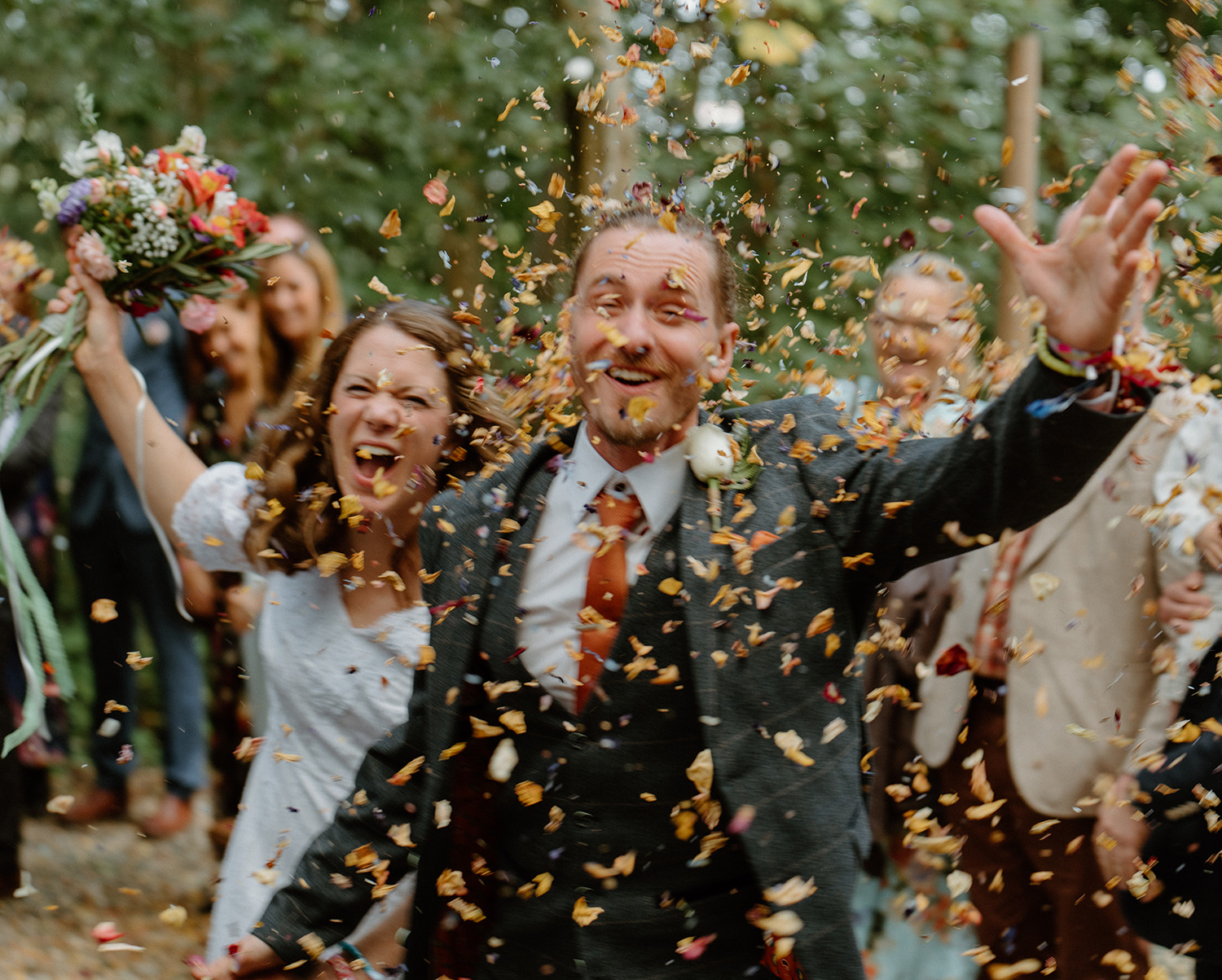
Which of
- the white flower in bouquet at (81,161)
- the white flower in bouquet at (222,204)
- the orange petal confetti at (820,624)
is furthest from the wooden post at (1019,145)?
the white flower in bouquet at (81,161)

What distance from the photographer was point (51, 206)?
356 cm

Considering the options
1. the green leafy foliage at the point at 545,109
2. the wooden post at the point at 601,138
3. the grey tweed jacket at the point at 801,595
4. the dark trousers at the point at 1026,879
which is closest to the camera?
the grey tweed jacket at the point at 801,595

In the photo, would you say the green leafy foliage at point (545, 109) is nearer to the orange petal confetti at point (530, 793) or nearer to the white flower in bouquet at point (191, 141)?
the white flower in bouquet at point (191, 141)

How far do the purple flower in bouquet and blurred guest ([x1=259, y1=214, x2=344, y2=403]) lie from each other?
0.85 meters

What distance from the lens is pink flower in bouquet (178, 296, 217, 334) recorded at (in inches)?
152

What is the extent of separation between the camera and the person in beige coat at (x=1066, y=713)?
3088mm

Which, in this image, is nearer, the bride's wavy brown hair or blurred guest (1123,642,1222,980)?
blurred guest (1123,642,1222,980)

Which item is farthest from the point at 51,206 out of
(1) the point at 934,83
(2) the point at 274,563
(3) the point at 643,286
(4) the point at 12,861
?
(1) the point at 934,83

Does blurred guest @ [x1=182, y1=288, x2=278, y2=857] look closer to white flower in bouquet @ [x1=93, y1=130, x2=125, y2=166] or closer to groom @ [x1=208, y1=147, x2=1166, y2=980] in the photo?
white flower in bouquet @ [x1=93, y1=130, x2=125, y2=166]

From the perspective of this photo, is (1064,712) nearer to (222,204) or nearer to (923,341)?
(923,341)

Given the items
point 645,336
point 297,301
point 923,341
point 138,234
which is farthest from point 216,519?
point 923,341

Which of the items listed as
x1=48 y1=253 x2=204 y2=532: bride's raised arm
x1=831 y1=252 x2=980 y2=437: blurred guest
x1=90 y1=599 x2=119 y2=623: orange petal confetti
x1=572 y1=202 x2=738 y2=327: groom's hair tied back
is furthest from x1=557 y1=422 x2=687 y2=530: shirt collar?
x1=90 y1=599 x2=119 y2=623: orange petal confetti

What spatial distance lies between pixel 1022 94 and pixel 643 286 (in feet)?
10.7

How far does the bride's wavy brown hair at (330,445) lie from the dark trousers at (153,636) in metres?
2.44
